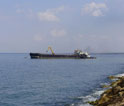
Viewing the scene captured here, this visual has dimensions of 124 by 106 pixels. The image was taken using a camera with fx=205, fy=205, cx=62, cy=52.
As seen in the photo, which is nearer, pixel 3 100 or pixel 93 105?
pixel 93 105

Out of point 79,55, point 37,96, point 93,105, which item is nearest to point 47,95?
point 37,96

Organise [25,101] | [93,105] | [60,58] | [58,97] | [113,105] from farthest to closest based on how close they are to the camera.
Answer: [60,58], [58,97], [25,101], [93,105], [113,105]

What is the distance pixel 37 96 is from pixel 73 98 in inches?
198

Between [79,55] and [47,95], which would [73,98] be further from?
[79,55]

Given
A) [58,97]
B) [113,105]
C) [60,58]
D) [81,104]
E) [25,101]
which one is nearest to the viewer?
[113,105]

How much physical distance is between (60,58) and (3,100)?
438ft

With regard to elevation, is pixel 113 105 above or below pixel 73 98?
above

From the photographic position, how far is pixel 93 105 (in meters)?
21.1

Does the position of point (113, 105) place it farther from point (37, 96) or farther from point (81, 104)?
point (37, 96)

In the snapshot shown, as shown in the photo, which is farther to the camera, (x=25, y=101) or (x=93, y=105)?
(x=25, y=101)

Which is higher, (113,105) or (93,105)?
(113,105)

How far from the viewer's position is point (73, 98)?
26.9m

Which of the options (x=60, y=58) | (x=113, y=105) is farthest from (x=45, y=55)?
(x=113, y=105)

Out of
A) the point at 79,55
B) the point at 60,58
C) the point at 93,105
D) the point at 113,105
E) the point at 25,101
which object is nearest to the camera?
the point at 113,105
